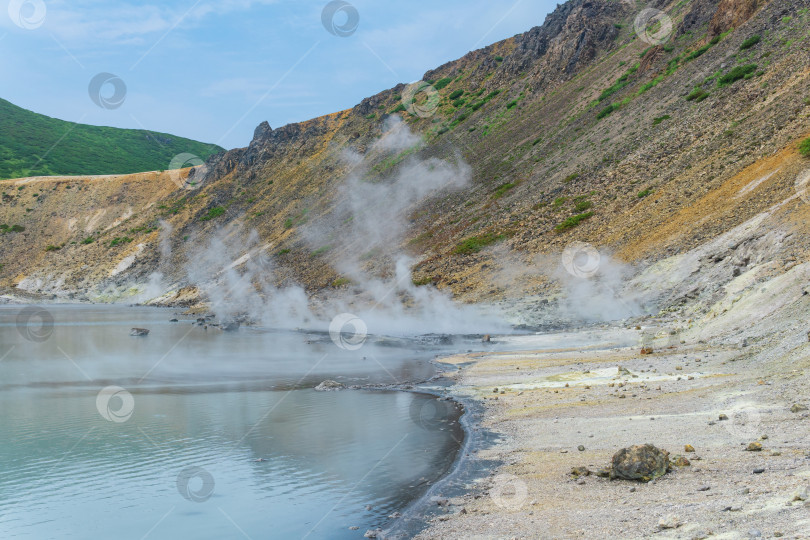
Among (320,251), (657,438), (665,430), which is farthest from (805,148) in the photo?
(320,251)

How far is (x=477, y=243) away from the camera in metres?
55.4

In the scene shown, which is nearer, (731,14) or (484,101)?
(731,14)

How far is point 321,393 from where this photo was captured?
21.7 meters

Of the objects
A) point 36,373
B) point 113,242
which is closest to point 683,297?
point 36,373

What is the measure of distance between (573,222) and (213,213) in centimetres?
6340

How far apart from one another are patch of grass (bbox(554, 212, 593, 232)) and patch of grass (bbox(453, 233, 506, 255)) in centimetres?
532

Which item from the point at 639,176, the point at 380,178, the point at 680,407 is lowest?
the point at 680,407

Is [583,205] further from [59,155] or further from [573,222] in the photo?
[59,155]

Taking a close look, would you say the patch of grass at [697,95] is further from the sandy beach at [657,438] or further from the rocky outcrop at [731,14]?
the sandy beach at [657,438]

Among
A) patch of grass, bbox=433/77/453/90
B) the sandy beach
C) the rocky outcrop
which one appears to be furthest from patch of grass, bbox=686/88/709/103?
patch of grass, bbox=433/77/453/90

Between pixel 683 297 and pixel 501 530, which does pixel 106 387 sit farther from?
pixel 683 297

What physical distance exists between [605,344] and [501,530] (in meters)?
19.5

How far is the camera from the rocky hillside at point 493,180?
147 feet

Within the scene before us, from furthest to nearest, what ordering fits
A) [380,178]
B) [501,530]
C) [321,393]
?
[380,178] → [321,393] → [501,530]
